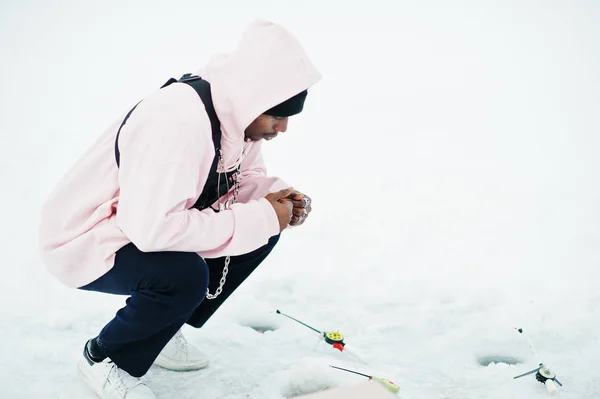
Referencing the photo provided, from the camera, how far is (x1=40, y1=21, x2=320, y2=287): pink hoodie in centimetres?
129

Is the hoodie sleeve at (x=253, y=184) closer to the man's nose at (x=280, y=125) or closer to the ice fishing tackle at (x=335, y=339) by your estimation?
the man's nose at (x=280, y=125)

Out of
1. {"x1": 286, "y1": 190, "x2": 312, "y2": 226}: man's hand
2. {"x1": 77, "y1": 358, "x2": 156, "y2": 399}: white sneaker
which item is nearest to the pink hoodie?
{"x1": 286, "y1": 190, "x2": 312, "y2": 226}: man's hand

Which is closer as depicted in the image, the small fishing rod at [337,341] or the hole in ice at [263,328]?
the small fishing rod at [337,341]

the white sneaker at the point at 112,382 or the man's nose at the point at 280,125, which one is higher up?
the man's nose at the point at 280,125

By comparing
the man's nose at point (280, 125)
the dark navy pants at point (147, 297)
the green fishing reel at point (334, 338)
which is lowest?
the dark navy pants at point (147, 297)

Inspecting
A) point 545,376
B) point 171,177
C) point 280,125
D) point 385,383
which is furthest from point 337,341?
point 171,177

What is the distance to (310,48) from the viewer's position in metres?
6.19

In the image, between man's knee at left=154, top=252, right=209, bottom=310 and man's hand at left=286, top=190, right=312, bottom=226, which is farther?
man's hand at left=286, top=190, right=312, bottom=226

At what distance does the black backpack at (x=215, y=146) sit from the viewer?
1.40 meters

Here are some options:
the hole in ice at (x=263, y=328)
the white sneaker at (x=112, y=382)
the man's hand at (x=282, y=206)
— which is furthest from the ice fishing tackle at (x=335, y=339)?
the white sneaker at (x=112, y=382)

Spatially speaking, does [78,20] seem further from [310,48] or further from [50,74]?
[310,48]

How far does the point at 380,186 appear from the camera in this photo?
138 inches

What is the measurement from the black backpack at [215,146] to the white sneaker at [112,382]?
0.50m

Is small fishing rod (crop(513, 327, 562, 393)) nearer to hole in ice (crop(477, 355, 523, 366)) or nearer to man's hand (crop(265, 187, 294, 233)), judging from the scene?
hole in ice (crop(477, 355, 523, 366))
